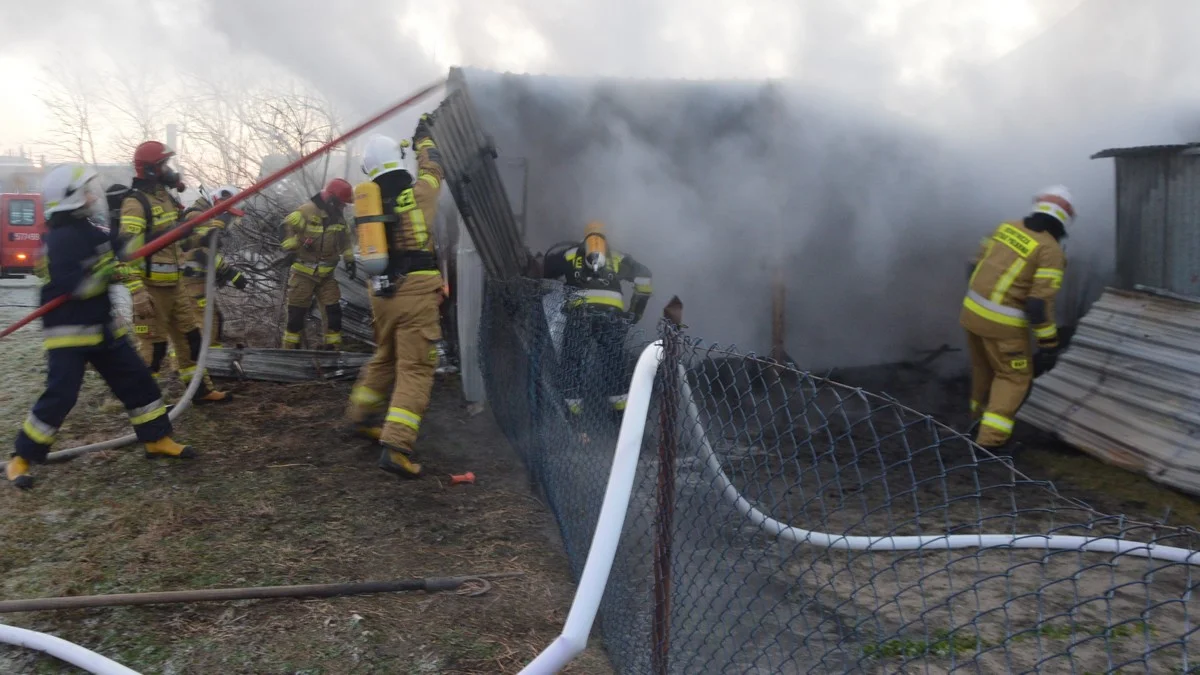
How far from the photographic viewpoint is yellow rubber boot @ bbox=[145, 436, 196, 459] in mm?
4985

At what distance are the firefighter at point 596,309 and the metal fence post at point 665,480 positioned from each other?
3.62ft

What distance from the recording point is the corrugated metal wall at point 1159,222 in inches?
214

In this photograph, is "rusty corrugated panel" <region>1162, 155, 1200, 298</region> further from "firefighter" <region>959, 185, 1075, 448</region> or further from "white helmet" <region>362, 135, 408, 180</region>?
"white helmet" <region>362, 135, 408, 180</region>

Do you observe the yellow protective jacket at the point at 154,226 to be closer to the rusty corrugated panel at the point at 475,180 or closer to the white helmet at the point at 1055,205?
the rusty corrugated panel at the point at 475,180

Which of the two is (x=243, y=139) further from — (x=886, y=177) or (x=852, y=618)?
(x=852, y=618)

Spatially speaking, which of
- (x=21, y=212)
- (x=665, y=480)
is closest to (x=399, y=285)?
(x=665, y=480)

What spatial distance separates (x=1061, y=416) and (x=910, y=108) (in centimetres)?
313

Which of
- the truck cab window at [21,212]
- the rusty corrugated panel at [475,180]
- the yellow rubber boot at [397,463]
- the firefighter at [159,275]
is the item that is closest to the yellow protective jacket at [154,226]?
the firefighter at [159,275]

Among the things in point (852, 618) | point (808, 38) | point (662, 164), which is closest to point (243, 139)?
point (662, 164)

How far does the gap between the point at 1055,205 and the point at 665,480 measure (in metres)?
4.20

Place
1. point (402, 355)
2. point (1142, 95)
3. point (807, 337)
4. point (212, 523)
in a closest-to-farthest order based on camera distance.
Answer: point (212, 523) < point (402, 355) < point (1142, 95) < point (807, 337)

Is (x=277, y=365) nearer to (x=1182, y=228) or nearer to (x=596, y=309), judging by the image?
(x=596, y=309)

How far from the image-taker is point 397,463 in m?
4.75

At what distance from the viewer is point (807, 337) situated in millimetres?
8633
